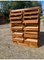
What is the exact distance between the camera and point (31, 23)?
7281 millimetres

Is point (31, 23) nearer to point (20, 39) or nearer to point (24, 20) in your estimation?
point (24, 20)

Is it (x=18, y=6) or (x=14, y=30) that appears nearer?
(x=14, y=30)

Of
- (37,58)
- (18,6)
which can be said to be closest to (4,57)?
(37,58)

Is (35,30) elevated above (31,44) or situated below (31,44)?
above

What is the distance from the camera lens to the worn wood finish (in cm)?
707

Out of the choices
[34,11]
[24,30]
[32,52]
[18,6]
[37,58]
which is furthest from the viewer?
[18,6]

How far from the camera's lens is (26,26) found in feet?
24.7

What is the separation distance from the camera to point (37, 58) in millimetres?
5543

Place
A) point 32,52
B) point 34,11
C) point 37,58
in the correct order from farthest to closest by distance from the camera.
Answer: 1. point 34,11
2. point 32,52
3. point 37,58

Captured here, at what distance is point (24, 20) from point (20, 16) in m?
0.33

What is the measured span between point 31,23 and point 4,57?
234cm

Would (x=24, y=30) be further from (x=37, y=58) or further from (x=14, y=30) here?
(x=37, y=58)

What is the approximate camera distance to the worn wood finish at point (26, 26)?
7.07 metres

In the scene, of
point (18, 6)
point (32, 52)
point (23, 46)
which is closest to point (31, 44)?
point (23, 46)
